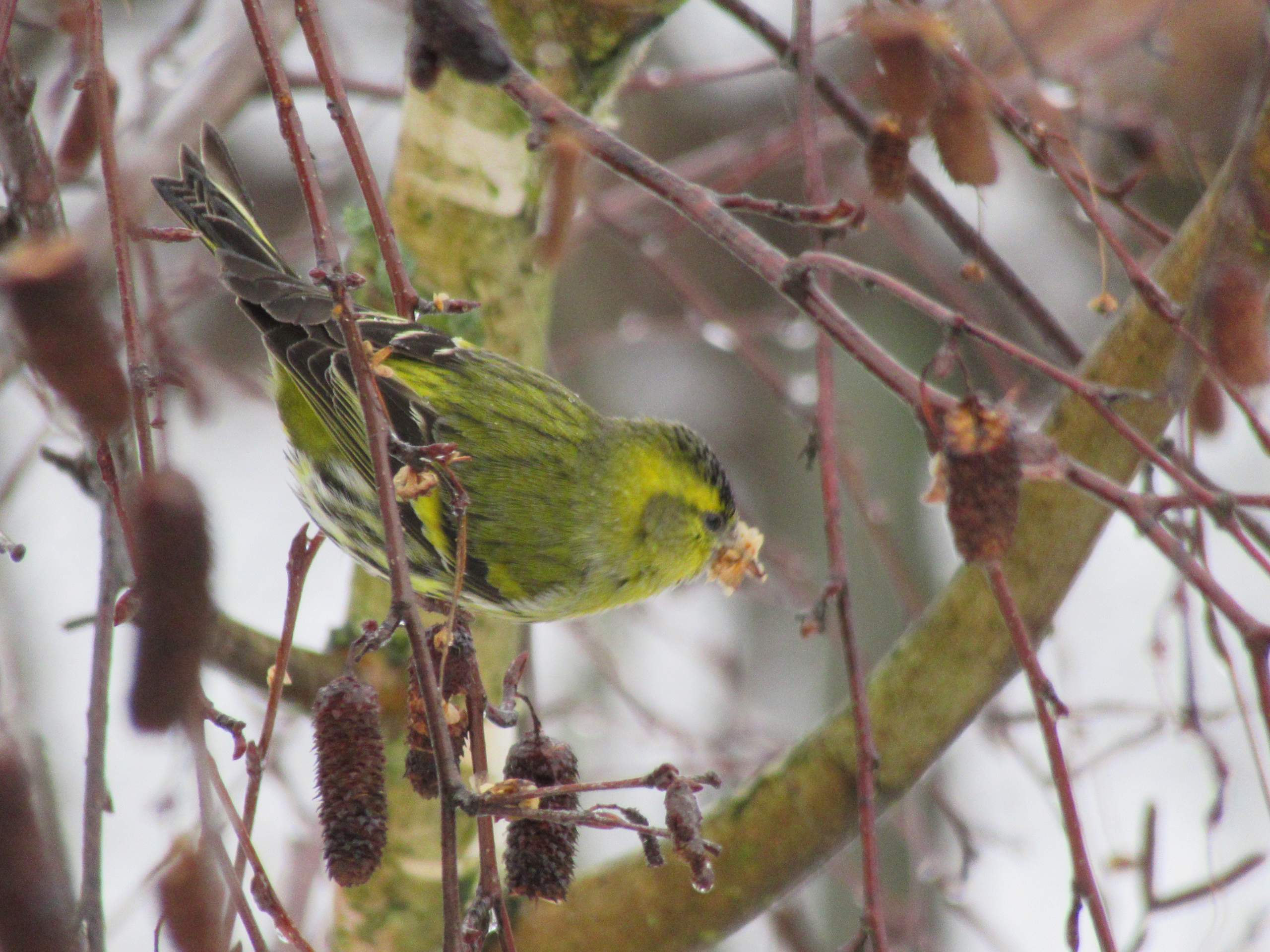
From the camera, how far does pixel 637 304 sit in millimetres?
5121

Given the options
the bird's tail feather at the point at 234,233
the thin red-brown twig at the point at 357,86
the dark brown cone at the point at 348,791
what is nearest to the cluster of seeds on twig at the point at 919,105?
the bird's tail feather at the point at 234,233

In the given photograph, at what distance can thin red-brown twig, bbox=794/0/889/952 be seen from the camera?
116cm

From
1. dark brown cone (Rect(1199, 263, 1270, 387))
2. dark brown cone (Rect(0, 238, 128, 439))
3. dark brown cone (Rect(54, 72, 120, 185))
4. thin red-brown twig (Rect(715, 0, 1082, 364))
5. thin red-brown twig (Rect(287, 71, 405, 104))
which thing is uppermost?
thin red-brown twig (Rect(287, 71, 405, 104))

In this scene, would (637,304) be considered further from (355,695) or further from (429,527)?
(355,695)

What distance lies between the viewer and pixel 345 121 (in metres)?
1.06

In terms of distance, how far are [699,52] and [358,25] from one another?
126 cm

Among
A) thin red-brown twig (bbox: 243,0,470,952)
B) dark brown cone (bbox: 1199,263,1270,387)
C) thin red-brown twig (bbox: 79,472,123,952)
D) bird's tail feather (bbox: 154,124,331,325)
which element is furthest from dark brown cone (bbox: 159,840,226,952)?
dark brown cone (bbox: 1199,263,1270,387)

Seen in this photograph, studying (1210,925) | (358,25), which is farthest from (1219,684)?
(358,25)

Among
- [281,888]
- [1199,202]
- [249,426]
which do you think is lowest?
[281,888]

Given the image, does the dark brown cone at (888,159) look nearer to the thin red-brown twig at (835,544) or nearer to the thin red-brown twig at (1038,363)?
the thin red-brown twig at (835,544)

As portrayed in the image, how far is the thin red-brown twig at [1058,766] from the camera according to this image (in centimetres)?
93

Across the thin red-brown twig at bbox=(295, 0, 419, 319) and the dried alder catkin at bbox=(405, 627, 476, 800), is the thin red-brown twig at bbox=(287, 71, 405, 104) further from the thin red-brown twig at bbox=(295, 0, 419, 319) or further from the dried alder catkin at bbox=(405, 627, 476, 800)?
the dried alder catkin at bbox=(405, 627, 476, 800)

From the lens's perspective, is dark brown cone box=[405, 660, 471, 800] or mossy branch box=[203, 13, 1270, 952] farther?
mossy branch box=[203, 13, 1270, 952]

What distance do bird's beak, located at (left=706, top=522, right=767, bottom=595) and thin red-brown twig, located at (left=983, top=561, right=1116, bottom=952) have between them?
3.12 ft
